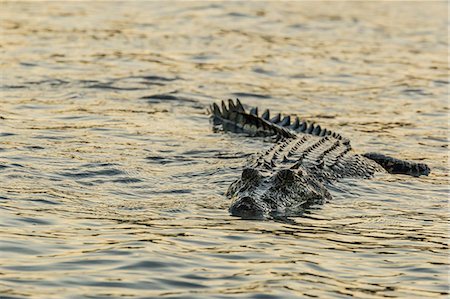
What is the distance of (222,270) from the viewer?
736 cm

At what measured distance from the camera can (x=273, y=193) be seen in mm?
9609

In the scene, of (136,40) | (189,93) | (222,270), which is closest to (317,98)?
(189,93)

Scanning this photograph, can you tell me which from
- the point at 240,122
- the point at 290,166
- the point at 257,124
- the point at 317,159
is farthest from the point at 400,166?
the point at 240,122

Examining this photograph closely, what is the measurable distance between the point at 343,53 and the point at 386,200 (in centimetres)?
1011

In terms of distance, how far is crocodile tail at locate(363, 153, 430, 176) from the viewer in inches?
462

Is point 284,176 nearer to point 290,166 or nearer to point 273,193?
point 273,193

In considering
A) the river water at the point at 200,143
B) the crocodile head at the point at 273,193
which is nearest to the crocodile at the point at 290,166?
the crocodile head at the point at 273,193

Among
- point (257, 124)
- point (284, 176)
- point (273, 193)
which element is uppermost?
point (257, 124)

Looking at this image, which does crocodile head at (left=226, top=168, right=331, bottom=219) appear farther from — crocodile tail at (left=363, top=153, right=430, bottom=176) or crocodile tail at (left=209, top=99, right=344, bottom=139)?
crocodile tail at (left=209, top=99, right=344, bottom=139)

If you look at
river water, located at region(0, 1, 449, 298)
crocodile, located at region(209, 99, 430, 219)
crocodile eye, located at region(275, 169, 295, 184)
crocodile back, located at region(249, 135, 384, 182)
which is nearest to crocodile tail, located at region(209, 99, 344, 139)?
crocodile, located at region(209, 99, 430, 219)

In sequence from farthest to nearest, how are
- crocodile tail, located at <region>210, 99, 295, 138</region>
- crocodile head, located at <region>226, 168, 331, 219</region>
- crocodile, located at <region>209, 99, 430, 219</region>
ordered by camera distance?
crocodile tail, located at <region>210, 99, 295, 138</region>
crocodile, located at <region>209, 99, 430, 219</region>
crocodile head, located at <region>226, 168, 331, 219</region>

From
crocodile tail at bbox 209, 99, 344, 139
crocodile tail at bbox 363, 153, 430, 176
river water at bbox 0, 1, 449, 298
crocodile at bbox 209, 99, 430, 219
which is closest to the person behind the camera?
river water at bbox 0, 1, 449, 298

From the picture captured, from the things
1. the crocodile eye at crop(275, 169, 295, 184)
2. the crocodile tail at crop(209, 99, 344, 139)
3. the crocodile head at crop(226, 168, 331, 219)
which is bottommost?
the crocodile head at crop(226, 168, 331, 219)

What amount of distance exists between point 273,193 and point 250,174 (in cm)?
32
